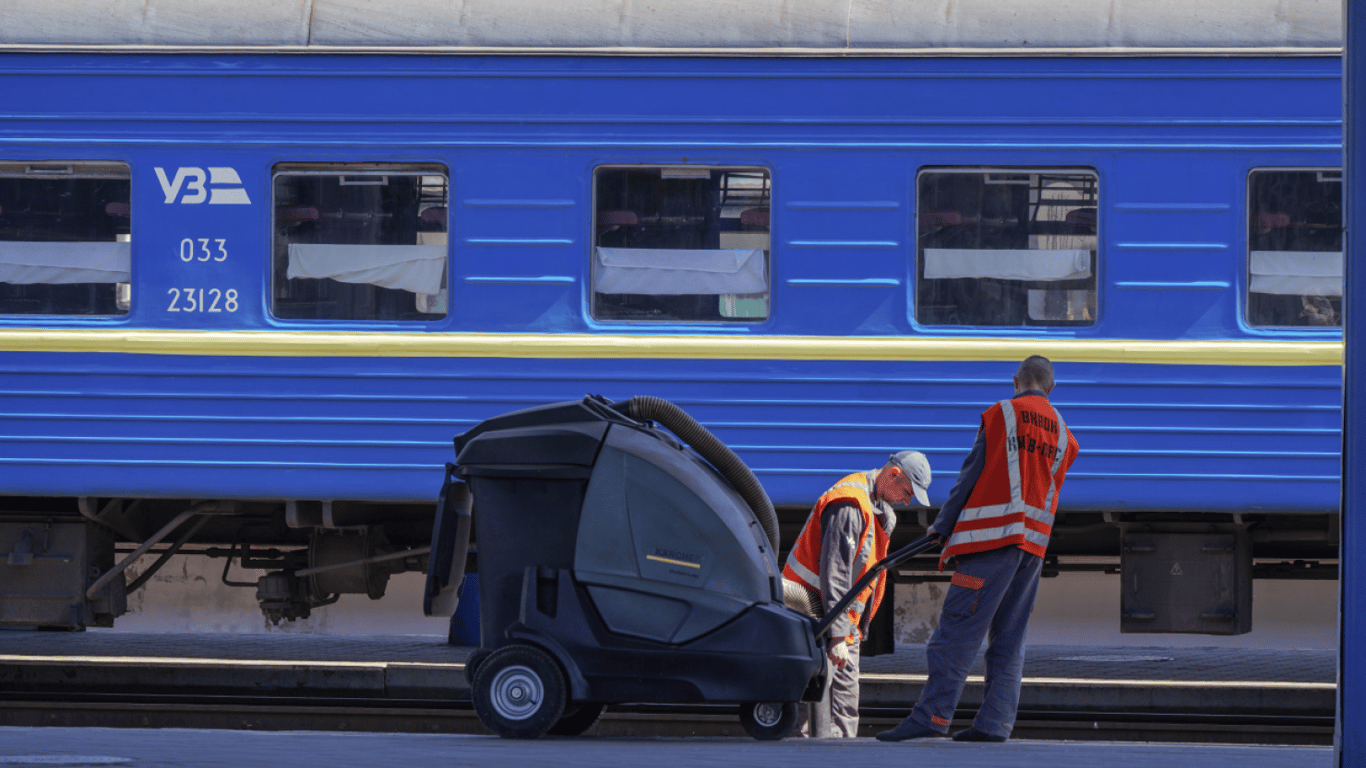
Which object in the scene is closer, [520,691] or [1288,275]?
[520,691]

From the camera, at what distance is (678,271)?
6617mm

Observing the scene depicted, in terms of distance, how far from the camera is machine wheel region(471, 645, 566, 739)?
441 cm

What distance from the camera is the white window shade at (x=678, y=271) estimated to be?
659 centimetres

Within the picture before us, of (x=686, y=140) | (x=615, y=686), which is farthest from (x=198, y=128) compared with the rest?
(x=615, y=686)

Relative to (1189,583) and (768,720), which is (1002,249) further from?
(768,720)

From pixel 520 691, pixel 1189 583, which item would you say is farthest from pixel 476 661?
pixel 1189 583

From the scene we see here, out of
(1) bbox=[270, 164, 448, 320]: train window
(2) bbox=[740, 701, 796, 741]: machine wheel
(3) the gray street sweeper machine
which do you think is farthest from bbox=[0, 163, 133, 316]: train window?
(2) bbox=[740, 701, 796, 741]: machine wheel

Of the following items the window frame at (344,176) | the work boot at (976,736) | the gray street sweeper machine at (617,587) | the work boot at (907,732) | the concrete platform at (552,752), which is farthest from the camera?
the window frame at (344,176)

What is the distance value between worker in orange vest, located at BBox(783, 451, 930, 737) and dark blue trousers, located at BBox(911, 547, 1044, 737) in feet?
1.16

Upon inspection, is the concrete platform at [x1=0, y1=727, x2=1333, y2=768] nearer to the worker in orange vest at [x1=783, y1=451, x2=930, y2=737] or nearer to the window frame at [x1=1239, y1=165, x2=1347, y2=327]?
the worker in orange vest at [x1=783, y1=451, x2=930, y2=737]

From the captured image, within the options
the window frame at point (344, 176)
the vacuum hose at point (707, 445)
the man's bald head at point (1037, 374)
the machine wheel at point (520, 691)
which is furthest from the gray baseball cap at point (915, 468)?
the window frame at point (344, 176)

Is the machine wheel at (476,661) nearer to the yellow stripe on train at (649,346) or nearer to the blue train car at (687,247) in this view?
the blue train car at (687,247)

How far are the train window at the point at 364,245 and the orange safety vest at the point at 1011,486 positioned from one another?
109 inches

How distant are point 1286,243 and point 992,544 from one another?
8.11ft
